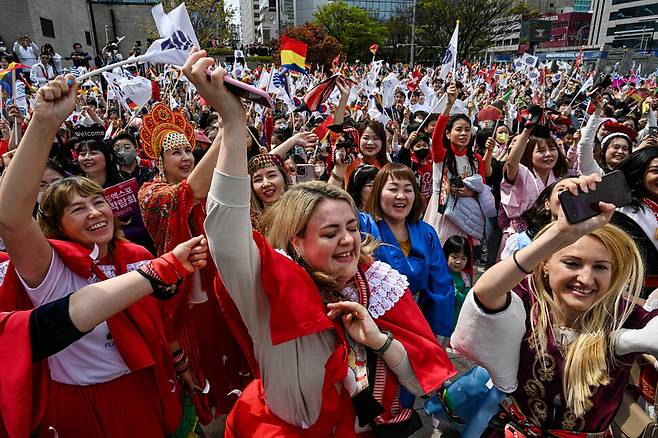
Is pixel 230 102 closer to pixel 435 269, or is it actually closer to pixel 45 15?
pixel 435 269

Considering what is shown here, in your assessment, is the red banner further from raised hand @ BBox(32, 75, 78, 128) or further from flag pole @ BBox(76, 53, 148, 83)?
raised hand @ BBox(32, 75, 78, 128)

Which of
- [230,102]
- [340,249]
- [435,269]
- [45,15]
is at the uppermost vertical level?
[45,15]

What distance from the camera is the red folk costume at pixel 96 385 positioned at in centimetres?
137

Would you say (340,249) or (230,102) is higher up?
(230,102)

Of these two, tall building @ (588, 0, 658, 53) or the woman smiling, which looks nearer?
the woman smiling

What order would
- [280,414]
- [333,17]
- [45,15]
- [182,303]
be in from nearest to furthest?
[280,414] → [182,303] → [45,15] → [333,17]

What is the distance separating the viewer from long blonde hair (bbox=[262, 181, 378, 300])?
1.49 m

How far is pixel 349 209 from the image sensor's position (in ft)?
5.10

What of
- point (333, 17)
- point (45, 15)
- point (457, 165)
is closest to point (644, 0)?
point (333, 17)

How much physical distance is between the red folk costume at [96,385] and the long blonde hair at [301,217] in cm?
73

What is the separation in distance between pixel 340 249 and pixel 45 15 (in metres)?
31.7

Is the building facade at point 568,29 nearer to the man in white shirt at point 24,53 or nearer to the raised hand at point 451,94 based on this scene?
the man in white shirt at point 24,53

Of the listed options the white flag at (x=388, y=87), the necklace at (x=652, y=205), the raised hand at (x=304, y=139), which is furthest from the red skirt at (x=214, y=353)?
the white flag at (x=388, y=87)

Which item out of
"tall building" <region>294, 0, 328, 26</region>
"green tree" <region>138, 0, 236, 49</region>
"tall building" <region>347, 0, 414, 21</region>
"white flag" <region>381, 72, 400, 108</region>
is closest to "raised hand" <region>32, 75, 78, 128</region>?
"white flag" <region>381, 72, 400, 108</region>
